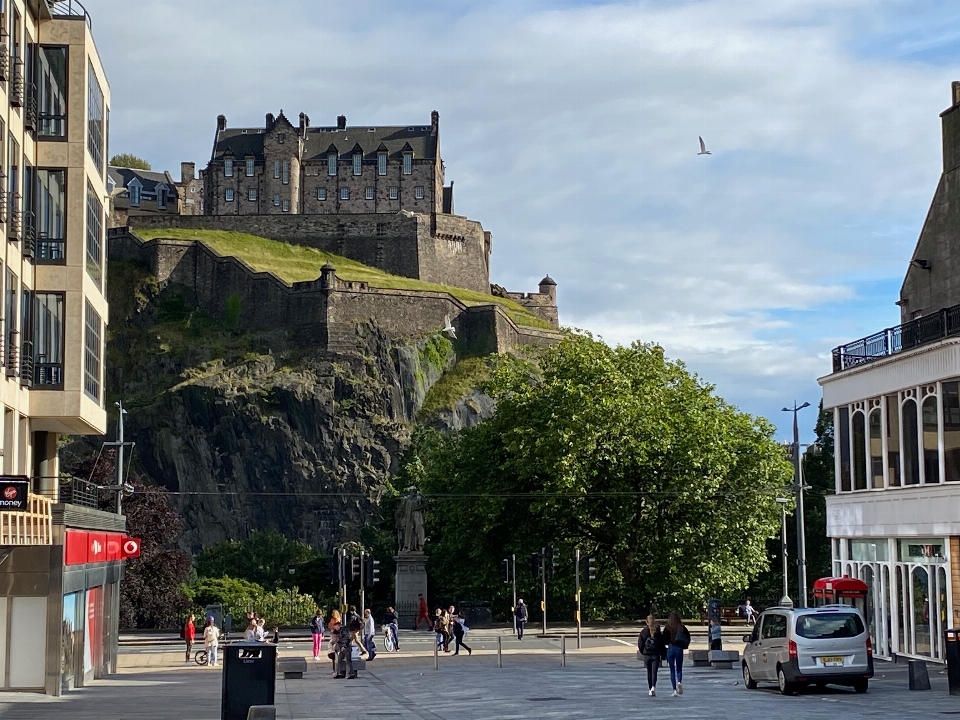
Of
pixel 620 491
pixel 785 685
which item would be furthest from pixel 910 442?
pixel 620 491

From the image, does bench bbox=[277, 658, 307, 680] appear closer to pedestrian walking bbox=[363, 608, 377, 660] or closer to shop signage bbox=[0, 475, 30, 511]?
pedestrian walking bbox=[363, 608, 377, 660]

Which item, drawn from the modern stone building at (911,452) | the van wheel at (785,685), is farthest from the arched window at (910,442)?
the van wheel at (785,685)

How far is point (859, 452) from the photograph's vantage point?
116 ft

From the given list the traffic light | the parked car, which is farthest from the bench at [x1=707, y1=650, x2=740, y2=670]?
the traffic light

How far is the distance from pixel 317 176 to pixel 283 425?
3844cm

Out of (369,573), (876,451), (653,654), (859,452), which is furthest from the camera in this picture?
(369,573)

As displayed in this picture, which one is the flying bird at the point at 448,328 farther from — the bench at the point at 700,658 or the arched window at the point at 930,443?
the arched window at the point at 930,443

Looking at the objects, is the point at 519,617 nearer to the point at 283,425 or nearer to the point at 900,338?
the point at 900,338

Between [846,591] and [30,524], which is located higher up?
[30,524]

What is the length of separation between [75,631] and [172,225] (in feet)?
320

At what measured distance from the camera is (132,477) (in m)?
95.3

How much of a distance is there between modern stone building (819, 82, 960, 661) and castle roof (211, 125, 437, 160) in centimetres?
10029

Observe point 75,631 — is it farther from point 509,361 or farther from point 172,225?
point 172,225

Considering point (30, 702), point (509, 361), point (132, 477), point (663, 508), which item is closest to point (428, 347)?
point (132, 477)
